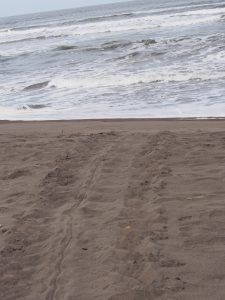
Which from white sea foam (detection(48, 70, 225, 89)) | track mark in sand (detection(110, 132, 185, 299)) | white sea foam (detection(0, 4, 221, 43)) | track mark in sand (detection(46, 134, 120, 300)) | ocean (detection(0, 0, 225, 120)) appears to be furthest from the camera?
white sea foam (detection(0, 4, 221, 43))

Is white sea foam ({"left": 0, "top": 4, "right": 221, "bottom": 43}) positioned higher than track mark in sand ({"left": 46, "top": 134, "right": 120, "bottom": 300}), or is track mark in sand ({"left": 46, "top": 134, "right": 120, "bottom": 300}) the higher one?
track mark in sand ({"left": 46, "top": 134, "right": 120, "bottom": 300})

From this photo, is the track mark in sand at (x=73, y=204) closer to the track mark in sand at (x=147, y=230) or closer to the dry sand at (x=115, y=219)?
the dry sand at (x=115, y=219)

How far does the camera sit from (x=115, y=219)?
12.8ft

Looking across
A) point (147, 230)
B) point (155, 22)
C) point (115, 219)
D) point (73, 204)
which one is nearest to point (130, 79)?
point (73, 204)

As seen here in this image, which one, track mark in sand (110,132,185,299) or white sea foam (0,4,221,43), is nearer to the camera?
track mark in sand (110,132,185,299)

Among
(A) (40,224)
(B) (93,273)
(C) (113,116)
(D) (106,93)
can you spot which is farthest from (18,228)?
(D) (106,93)

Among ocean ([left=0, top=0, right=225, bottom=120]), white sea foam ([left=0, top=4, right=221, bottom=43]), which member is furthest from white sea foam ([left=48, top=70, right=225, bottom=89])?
white sea foam ([left=0, top=4, right=221, bottom=43])

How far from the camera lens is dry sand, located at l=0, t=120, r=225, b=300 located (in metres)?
3.00

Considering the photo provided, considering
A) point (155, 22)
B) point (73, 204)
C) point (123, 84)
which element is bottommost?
point (155, 22)

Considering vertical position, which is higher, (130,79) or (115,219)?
(115,219)

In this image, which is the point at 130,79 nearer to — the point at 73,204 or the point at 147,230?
the point at 73,204

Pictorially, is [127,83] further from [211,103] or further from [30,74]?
[30,74]

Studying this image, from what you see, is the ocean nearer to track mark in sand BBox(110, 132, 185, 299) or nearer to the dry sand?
the dry sand

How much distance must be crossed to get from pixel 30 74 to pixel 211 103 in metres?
8.97
